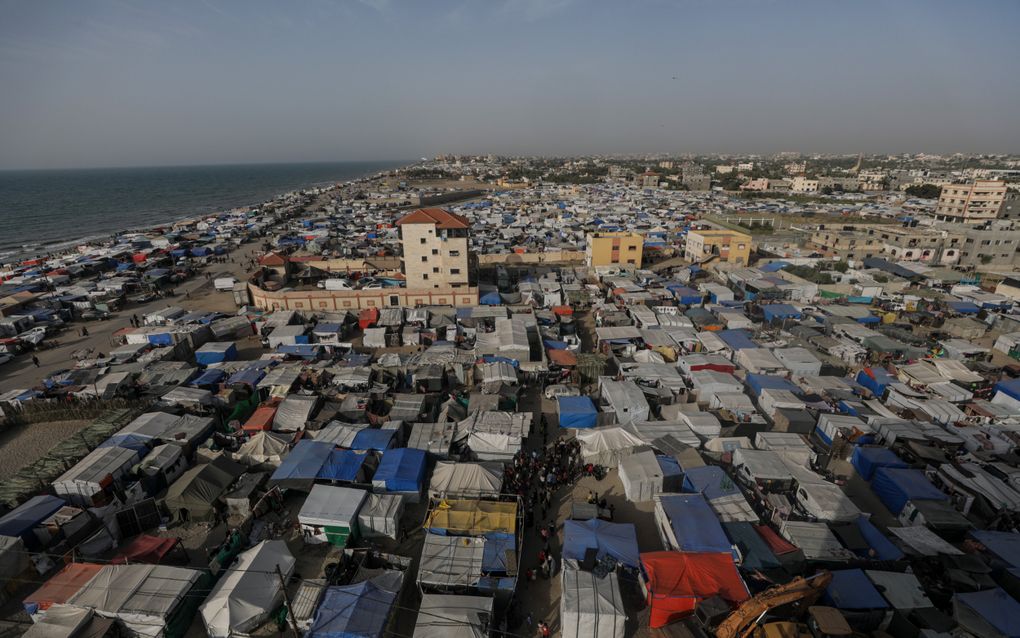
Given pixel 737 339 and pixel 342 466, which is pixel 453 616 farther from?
pixel 737 339

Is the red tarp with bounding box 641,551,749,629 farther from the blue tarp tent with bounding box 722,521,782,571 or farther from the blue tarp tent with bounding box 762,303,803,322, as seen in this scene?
the blue tarp tent with bounding box 762,303,803,322

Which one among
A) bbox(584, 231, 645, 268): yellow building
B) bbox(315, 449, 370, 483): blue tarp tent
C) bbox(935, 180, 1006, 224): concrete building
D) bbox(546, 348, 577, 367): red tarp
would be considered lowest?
bbox(315, 449, 370, 483): blue tarp tent

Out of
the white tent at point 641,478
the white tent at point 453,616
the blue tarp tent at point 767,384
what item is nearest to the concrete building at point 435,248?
the blue tarp tent at point 767,384

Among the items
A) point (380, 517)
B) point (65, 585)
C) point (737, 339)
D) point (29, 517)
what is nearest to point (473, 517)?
point (380, 517)

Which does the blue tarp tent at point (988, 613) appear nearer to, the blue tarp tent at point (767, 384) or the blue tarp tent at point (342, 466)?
the blue tarp tent at point (767, 384)

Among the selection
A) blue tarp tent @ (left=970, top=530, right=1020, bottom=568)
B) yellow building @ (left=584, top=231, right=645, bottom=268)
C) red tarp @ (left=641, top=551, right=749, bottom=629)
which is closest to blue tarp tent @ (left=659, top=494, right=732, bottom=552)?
red tarp @ (left=641, top=551, right=749, bottom=629)

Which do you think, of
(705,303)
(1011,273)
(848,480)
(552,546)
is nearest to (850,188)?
(1011,273)
